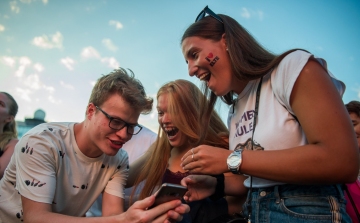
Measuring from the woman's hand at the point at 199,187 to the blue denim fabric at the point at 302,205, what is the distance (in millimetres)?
542

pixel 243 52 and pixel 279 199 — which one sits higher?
pixel 243 52

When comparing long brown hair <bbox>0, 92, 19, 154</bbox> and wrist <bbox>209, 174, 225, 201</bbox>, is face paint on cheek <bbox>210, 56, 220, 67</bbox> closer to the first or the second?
wrist <bbox>209, 174, 225, 201</bbox>

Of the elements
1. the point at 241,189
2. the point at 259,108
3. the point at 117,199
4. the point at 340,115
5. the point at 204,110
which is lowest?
the point at 117,199

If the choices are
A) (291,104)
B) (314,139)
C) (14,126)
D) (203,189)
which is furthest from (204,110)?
(14,126)

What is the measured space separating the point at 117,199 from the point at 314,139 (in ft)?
6.28

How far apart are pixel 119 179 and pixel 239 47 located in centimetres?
172

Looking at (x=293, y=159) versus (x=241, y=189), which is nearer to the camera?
(x=293, y=159)

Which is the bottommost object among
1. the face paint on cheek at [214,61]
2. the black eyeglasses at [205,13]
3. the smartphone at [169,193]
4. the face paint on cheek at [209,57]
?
the smartphone at [169,193]

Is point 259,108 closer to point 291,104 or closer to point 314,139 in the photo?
point 291,104

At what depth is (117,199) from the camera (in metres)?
2.58

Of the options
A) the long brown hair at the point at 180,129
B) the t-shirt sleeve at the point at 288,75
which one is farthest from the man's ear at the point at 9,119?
the t-shirt sleeve at the point at 288,75

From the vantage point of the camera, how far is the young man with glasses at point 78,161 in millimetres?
2133

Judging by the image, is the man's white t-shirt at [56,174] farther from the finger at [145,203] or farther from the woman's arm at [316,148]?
the woman's arm at [316,148]

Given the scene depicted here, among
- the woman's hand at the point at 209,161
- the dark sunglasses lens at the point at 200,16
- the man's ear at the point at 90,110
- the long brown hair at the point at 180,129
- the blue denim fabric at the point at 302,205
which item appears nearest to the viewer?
the blue denim fabric at the point at 302,205
